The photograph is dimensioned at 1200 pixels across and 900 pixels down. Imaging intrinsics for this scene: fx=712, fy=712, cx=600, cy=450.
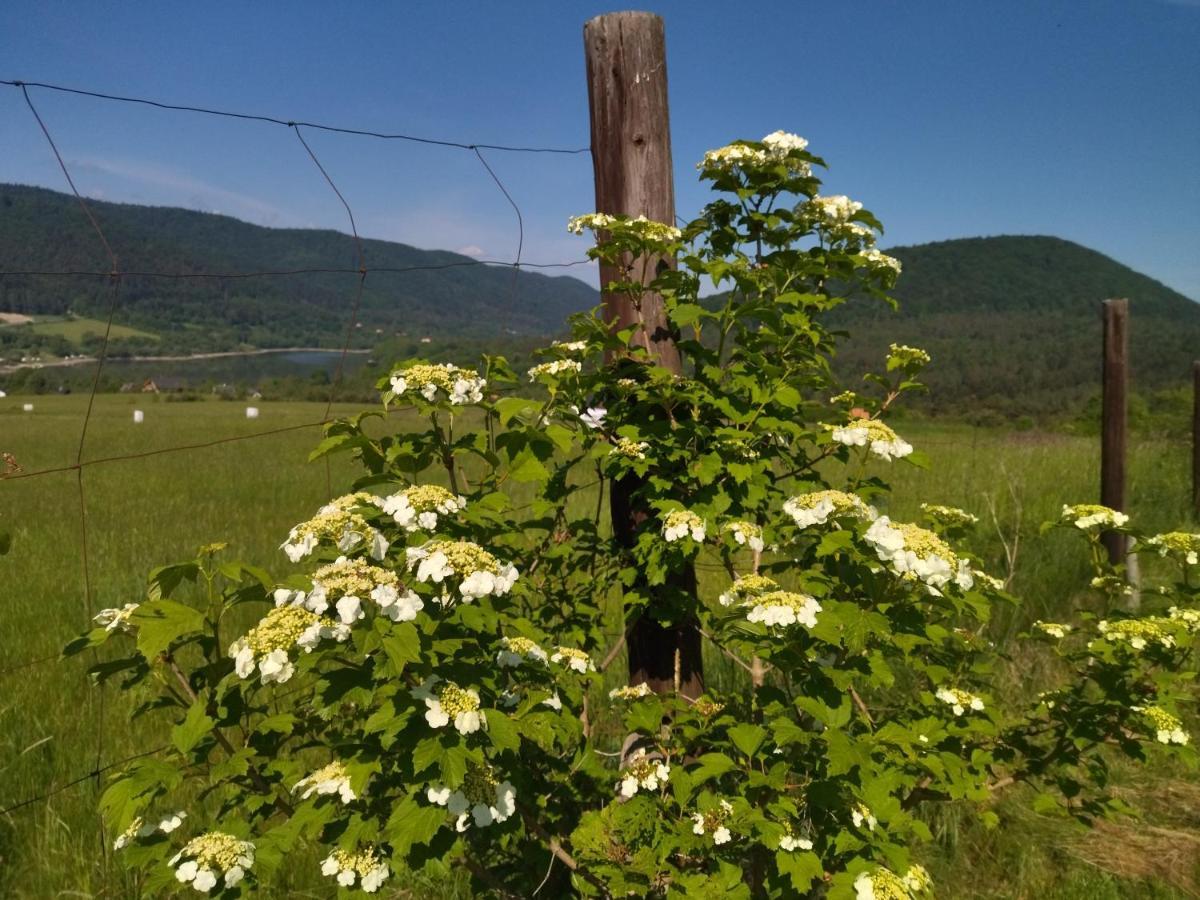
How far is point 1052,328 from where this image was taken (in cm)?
10262

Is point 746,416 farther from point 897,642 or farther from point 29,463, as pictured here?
point 29,463

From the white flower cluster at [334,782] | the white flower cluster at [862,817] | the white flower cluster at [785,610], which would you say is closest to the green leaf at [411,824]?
the white flower cluster at [334,782]

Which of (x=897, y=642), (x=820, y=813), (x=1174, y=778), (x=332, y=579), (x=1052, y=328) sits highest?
(x=1052, y=328)

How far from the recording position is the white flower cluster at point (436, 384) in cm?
187

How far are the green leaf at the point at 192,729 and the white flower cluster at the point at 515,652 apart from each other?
26.4 inches

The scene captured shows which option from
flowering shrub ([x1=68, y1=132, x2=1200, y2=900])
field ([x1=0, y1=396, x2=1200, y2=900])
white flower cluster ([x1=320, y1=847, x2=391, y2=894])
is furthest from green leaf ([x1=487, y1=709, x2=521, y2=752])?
field ([x1=0, y1=396, x2=1200, y2=900])

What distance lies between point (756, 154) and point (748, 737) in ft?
6.36

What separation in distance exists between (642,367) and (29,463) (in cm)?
1503

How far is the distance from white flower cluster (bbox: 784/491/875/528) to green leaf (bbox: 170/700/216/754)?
1515 mm

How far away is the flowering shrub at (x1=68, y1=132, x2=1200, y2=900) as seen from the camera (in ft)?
5.12

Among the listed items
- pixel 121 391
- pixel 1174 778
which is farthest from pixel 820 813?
pixel 121 391

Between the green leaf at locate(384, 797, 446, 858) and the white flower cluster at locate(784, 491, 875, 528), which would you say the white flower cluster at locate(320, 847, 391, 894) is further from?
the white flower cluster at locate(784, 491, 875, 528)

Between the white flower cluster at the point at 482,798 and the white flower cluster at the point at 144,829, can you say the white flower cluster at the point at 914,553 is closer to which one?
the white flower cluster at the point at 482,798

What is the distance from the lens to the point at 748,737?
6.17ft
